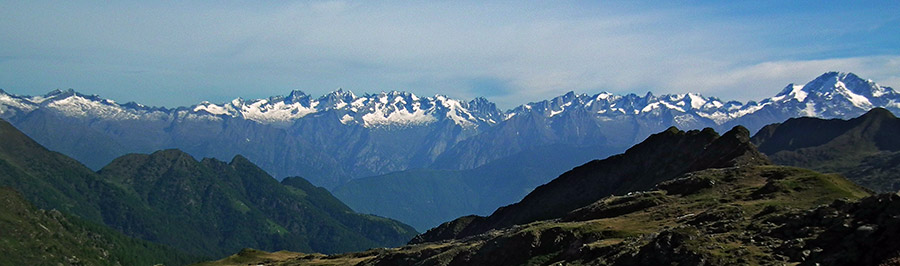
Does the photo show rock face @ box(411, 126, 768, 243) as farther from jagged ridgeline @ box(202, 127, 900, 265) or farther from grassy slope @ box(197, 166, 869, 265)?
grassy slope @ box(197, 166, 869, 265)

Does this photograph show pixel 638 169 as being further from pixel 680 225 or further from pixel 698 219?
pixel 680 225

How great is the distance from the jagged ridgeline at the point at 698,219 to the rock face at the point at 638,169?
0.33m

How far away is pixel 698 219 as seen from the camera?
7569 centimetres

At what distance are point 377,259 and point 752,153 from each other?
212 feet

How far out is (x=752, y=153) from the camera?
437 feet

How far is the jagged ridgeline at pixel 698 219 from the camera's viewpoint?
49719 millimetres

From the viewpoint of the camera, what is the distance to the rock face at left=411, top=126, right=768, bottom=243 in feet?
456

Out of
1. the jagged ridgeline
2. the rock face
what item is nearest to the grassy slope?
the jagged ridgeline

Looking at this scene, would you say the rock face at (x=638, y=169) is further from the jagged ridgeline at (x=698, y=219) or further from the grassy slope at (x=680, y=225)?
the grassy slope at (x=680, y=225)

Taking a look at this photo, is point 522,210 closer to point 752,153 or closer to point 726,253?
point 752,153

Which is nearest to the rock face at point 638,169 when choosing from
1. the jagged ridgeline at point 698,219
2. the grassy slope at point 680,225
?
the jagged ridgeline at point 698,219

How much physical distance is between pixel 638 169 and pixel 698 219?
87.3 metres

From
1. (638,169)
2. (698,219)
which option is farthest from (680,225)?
(638,169)

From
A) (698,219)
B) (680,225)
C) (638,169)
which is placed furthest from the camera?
(638,169)
